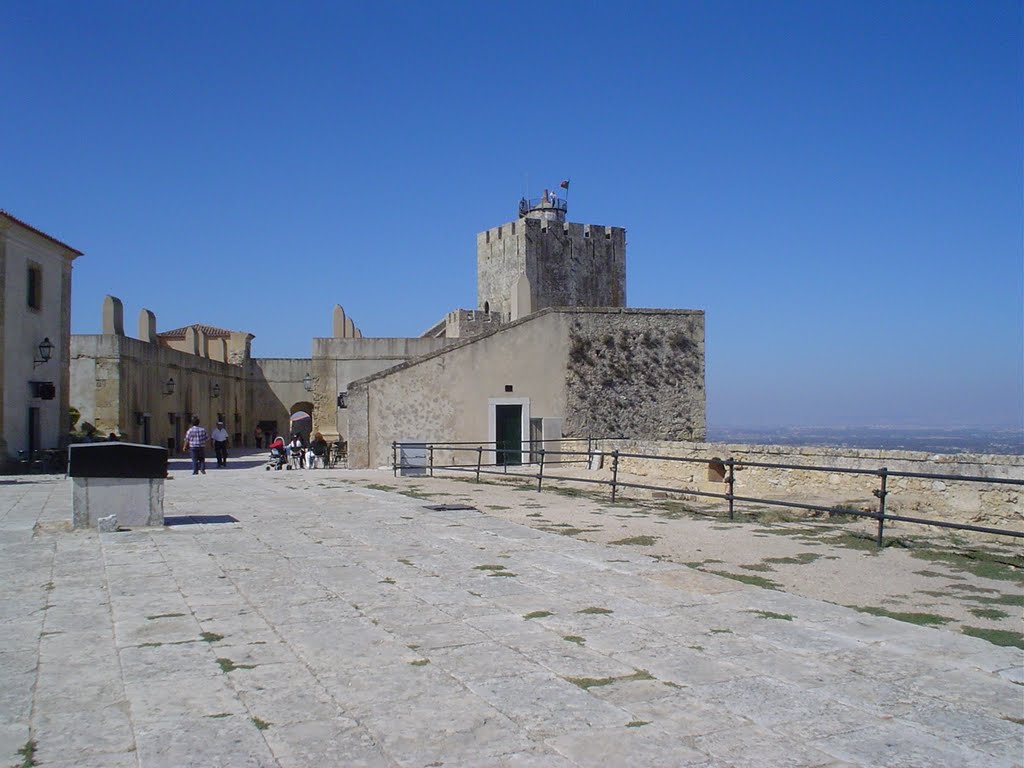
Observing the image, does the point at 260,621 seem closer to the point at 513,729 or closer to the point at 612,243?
the point at 513,729

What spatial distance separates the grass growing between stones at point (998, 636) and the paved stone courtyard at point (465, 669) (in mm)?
191

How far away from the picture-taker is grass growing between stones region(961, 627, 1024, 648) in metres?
5.62

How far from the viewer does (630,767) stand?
3748 millimetres

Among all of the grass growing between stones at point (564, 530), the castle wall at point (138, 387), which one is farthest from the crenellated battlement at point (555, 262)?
the grass growing between stones at point (564, 530)

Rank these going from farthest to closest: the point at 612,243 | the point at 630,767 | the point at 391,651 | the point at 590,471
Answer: the point at 612,243, the point at 590,471, the point at 391,651, the point at 630,767

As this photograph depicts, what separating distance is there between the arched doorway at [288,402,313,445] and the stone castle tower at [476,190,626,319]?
Result: 37.9 ft

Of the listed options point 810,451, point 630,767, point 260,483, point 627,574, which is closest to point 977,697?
point 630,767

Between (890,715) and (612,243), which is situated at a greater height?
(612,243)

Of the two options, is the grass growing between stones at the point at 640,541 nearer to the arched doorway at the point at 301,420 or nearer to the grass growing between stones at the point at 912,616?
the grass growing between stones at the point at 912,616

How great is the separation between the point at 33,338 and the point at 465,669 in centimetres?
2319

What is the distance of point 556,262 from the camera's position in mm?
51281

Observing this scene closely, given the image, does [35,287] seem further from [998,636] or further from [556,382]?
[998,636]

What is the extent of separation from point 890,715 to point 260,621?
3.83 meters

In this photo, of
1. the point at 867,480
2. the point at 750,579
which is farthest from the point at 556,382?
the point at 750,579
